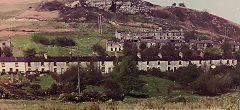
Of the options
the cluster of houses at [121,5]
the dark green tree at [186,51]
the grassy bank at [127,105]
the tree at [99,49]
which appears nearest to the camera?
the grassy bank at [127,105]

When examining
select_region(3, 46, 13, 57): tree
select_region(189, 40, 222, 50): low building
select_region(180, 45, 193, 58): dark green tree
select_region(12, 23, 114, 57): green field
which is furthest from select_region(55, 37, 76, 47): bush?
select_region(189, 40, 222, 50): low building

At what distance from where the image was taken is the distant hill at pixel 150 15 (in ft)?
28.1

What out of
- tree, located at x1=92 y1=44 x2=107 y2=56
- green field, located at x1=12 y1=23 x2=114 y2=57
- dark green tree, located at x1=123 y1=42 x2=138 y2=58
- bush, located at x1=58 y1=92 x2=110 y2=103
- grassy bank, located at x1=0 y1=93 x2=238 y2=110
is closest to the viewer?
grassy bank, located at x1=0 y1=93 x2=238 y2=110

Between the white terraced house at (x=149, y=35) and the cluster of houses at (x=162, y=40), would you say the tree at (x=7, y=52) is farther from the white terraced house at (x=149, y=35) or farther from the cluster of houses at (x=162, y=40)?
the white terraced house at (x=149, y=35)

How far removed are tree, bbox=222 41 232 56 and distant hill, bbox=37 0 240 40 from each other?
190mm

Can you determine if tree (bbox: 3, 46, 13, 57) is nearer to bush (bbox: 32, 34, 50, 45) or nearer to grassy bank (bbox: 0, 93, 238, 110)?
bush (bbox: 32, 34, 50, 45)

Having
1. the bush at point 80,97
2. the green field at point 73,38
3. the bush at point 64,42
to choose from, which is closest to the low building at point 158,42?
the green field at point 73,38

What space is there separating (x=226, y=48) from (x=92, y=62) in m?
3.16

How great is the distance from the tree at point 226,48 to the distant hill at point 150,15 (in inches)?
7.5

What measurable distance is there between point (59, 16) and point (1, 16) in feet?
3.66

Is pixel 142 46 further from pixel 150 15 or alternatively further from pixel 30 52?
pixel 30 52

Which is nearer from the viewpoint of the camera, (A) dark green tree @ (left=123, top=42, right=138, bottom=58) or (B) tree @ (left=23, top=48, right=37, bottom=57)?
(B) tree @ (left=23, top=48, right=37, bottom=57)

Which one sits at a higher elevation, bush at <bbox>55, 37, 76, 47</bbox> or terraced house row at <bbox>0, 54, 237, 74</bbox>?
bush at <bbox>55, 37, 76, 47</bbox>

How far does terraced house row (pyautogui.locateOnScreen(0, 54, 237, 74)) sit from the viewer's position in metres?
7.62
